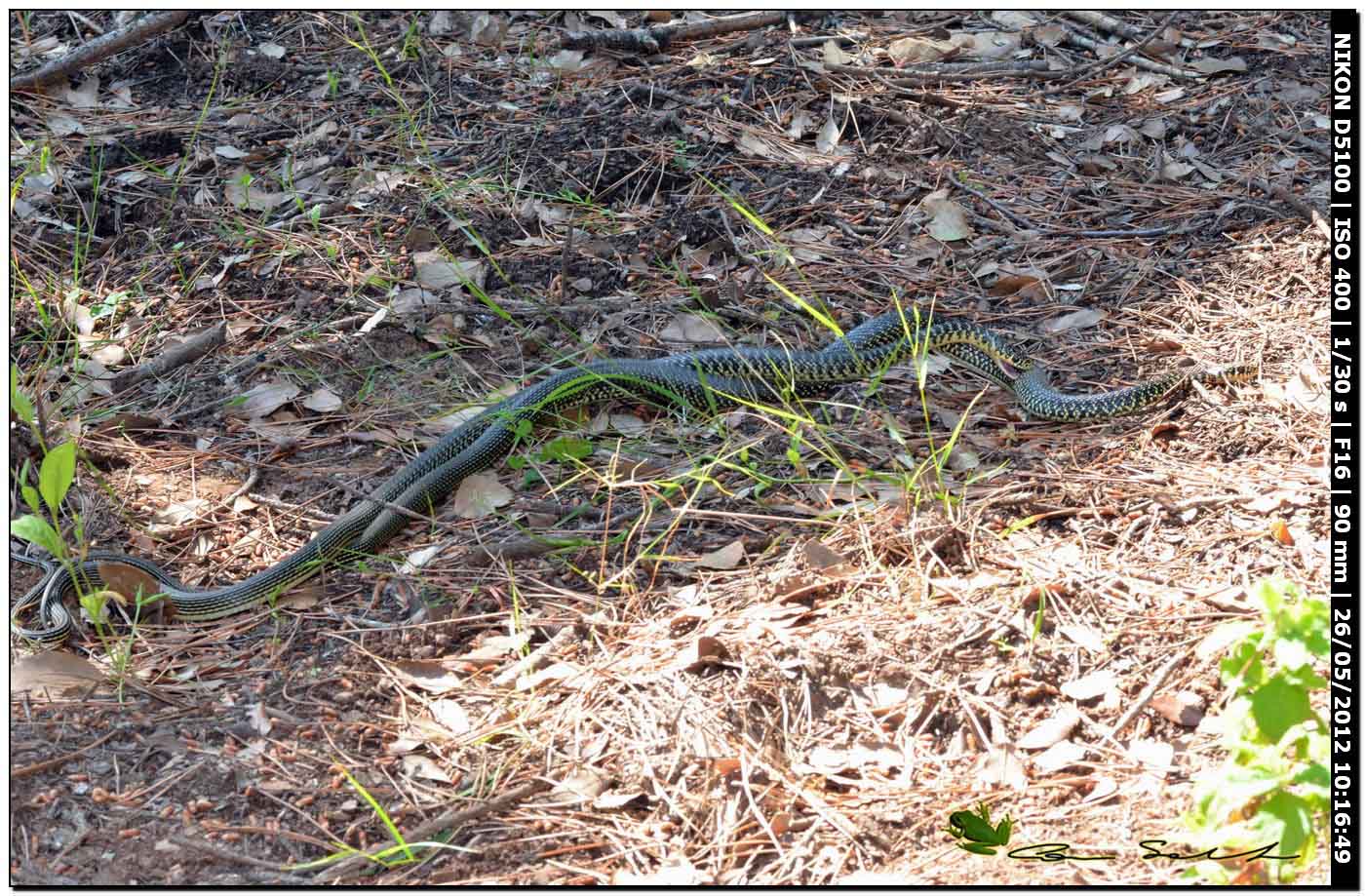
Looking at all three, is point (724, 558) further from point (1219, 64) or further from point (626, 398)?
point (1219, 64)

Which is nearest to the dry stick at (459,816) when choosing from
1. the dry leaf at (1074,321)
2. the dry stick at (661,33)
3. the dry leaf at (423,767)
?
the dry leaf at (423,767)

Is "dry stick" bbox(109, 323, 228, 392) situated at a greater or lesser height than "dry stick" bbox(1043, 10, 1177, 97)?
lesser

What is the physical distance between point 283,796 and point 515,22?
5.88 meters

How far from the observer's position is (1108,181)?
650cm

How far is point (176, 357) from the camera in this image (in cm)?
573

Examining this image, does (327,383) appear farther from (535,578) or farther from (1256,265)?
(1256,265)

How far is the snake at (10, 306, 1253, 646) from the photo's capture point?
14.7ft

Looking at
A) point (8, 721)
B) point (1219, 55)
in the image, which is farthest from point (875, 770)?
point (1219, 55)

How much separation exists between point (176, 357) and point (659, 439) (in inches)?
99.2

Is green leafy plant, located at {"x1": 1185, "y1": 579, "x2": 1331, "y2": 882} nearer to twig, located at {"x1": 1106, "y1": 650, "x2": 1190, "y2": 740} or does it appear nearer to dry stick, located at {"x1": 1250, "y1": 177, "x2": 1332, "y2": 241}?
twig, located at {"x1": 1106, "y1": 650, "x2": 1190, "y2": 740}

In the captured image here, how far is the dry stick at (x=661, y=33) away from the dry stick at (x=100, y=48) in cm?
271

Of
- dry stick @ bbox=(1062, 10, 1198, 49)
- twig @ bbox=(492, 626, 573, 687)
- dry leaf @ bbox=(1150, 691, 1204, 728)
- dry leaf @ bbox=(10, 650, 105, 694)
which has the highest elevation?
dry stick @ bbox=(1062, 10, 1198, 49)

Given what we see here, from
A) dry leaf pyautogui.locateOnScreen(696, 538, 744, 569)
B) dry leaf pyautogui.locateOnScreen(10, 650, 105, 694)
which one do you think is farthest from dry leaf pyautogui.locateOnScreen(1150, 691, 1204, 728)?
dry leaf pyautogui.locateOnScreen(10, 650, 105, 694)

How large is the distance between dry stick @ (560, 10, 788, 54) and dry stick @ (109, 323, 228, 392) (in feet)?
10.3
